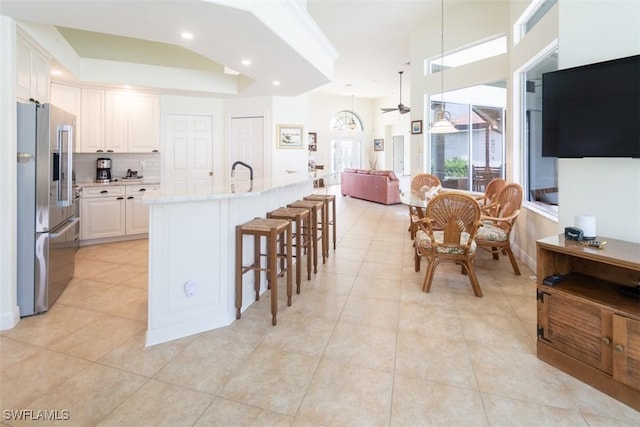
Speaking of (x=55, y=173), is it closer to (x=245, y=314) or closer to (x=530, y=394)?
(x=245, y=314)

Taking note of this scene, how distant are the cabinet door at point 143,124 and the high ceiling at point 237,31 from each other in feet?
2.13

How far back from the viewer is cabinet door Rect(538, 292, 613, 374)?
1.70 metres

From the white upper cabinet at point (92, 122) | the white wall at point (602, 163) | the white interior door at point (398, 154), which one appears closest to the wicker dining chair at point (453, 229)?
the white wall at point (602, 163)

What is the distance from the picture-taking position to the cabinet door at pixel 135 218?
16.5ft

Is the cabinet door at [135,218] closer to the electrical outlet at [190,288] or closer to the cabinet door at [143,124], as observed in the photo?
the cabinet door at [143,124]

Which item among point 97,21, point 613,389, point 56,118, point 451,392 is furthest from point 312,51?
point 613,389

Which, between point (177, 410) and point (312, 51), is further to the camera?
point (312, 51)

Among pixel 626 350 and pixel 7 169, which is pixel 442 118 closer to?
pixel 626 350

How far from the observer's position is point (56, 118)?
279 cm

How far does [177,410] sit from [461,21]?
6.26 m

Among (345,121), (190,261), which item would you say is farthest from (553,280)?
(345,121)

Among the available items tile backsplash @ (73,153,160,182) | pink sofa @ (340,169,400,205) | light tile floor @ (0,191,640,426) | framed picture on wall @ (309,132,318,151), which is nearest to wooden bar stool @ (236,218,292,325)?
light tile floor @ (0,191,640,426)

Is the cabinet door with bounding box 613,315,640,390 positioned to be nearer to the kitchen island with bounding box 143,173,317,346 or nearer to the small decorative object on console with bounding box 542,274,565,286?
the small decorative object on console with bounding box 542,274,565,286

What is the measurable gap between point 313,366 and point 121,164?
196 inches
